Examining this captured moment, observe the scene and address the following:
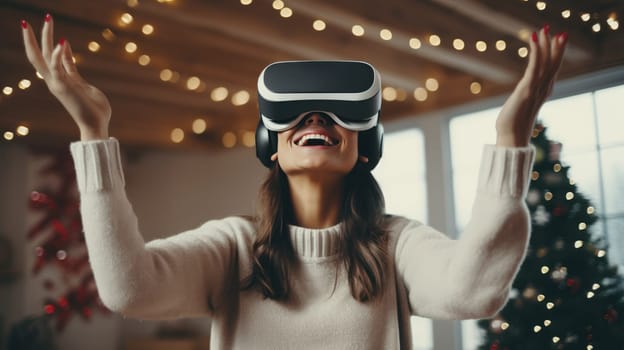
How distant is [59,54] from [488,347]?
2.35 m

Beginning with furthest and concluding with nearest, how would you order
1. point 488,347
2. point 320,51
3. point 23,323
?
point 23,323, point 320,51, point 488,347

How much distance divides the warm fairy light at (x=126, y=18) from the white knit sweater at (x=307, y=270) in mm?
1873

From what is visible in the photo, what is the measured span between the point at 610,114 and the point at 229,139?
3.34 meters

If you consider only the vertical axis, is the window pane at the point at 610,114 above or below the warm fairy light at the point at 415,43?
below

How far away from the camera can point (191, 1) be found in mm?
2516

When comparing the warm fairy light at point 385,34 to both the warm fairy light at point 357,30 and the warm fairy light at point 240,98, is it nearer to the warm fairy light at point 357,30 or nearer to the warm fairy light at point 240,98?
the warm fairy light at point 357,30

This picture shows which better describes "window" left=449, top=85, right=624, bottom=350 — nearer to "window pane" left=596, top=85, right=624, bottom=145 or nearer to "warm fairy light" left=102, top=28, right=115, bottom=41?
"window pane" left=596, top=85, right=624, bottom=145

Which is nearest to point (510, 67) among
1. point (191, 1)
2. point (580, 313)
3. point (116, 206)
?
point (580, 313)

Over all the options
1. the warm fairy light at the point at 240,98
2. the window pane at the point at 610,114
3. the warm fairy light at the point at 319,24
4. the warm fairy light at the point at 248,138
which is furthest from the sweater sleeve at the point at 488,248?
the warm fairy light at the point at 248,138

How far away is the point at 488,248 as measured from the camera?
2.59 feet

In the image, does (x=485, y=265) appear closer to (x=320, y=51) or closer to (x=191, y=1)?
(x=191, y=1)

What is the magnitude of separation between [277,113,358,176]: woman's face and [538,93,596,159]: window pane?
2.34 m

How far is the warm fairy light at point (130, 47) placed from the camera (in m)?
2.98

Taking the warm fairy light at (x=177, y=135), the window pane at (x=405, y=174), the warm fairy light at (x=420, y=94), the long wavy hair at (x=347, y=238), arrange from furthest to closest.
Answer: the warm fairy light at (x=177, y=135)
the window pane at (x=405, y=174)
the warm fairy light at (x=420, y=94)
the long wavy hair at (x=347, y=238)
